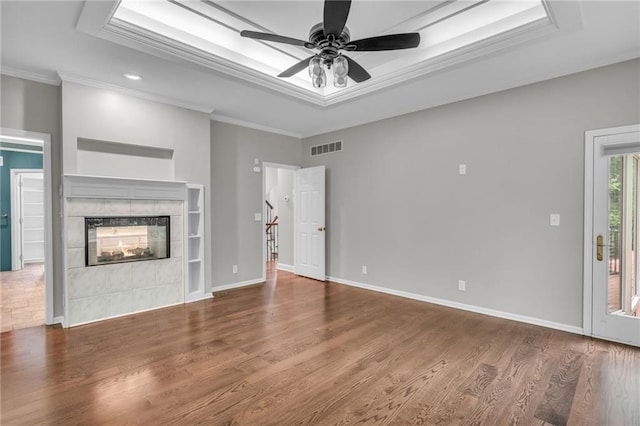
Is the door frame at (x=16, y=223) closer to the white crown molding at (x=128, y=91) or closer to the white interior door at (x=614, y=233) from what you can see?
the white crown molding at (x=128, y=91)

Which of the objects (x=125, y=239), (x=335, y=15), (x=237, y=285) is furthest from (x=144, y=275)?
(x=335, y=15)

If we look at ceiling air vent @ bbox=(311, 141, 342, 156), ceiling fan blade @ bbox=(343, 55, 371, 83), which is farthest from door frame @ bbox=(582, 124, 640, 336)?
ceiling air vent @ bbox=(311, 141, 342, 156)

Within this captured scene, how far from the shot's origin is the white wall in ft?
12.1

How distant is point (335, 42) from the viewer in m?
2.54

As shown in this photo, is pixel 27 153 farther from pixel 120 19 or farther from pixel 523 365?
pixel 523 365

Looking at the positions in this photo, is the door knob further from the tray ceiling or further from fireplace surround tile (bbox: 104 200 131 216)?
fireplace surround tile (bbox: 104 200 131 216)

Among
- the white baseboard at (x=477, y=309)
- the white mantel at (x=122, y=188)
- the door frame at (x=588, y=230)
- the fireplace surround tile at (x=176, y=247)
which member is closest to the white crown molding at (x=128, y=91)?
the white mantel at (x=122, y=188)

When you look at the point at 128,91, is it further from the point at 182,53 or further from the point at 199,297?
the point at 199,297

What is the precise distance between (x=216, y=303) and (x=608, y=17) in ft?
16.8

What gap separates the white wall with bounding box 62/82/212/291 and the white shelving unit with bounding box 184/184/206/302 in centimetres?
8

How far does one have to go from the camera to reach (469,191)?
4.20 metres

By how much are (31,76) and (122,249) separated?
7.12 ft

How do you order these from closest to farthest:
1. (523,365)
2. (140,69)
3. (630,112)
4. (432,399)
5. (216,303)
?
(432,399)
(523,365)
(630,112)
(140,69)
(216,303)

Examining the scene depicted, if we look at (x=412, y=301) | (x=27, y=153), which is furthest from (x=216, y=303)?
(x=27, y=153)
